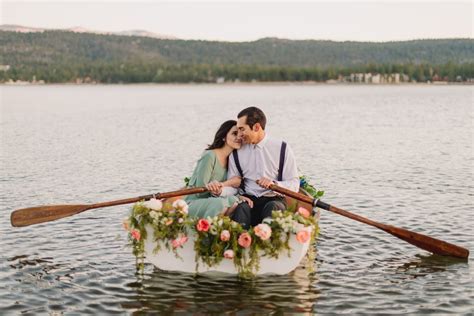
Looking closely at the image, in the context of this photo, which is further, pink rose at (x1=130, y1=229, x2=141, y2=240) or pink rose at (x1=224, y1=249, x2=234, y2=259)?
pink rose at (x1=130, y1=229, x2=141, y2=240)

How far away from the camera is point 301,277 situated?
12117 mm

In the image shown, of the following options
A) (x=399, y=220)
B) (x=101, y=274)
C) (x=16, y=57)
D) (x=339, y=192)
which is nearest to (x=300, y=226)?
(x=101, y=274)

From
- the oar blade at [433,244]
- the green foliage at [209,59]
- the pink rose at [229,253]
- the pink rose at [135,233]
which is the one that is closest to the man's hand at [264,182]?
the pink rose at [229,253]

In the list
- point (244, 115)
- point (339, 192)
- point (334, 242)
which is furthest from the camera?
point (339, 192)

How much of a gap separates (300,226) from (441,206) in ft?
27.9

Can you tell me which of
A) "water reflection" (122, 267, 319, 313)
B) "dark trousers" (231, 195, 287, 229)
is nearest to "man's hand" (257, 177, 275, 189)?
"dark trousers" (231, 195, 287, 229)

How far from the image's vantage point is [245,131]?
Result: 12.0 metres

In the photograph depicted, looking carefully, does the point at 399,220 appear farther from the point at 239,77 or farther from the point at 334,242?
the point at 239,77

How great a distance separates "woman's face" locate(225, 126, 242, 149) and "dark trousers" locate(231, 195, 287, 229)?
2.77 ft

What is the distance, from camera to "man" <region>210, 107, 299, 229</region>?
39.3 feet

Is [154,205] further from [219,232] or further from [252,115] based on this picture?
[252,115]

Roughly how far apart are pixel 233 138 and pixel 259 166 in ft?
1.94

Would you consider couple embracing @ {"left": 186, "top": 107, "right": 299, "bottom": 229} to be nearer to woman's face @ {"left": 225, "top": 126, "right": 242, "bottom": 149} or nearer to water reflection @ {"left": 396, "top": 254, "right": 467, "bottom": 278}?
woman's face @ {"left": 225, "top": 126, "right": 242, "bottom": 149}

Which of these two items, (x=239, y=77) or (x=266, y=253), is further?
(x=239, y=77)
